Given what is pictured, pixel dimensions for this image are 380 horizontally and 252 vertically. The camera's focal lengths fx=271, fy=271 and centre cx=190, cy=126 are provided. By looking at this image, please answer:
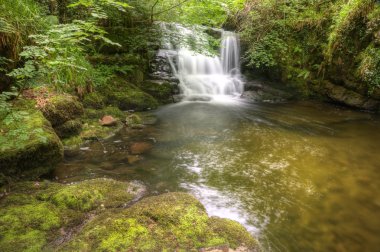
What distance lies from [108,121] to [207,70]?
631 centimetres

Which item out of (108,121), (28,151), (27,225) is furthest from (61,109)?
(27,225)

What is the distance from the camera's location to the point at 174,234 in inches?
95.5

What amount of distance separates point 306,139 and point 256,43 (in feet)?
19.2

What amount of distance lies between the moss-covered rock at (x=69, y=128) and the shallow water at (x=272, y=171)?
0.64 metres

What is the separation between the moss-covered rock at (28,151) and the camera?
3.35m

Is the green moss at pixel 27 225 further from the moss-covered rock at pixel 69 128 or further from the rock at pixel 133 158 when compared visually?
the moss-covered rock at pixel 69 128

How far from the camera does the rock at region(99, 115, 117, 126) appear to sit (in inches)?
251

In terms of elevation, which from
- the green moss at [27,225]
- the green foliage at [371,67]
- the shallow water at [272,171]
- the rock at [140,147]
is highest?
the green foliage at [371,67]

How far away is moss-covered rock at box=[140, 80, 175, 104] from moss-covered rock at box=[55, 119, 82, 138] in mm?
3708

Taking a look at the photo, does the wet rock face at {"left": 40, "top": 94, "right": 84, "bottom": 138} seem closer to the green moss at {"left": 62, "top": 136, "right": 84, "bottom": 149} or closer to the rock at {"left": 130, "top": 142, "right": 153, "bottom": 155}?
Answer: the green moss at {"left": 62, "top": 136, "right": 84, "bottom": 149}

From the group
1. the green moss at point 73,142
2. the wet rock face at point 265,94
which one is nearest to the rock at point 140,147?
the green moss at point 73,142

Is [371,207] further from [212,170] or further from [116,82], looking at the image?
[116,82]

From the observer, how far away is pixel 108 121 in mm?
6477

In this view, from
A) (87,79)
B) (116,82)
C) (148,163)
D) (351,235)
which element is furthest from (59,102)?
(351,235)
